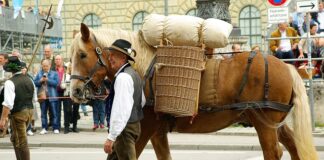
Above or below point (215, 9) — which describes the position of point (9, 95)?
below

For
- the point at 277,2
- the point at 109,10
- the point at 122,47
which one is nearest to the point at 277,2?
the point at 277,2

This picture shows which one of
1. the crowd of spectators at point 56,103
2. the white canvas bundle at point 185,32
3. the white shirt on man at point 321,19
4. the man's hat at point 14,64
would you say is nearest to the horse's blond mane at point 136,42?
the white canvas bundle at point 185,32

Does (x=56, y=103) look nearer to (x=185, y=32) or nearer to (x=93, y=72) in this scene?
(x=93, y=72)

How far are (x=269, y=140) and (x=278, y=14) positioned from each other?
31.5ft

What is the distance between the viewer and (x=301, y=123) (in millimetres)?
9727

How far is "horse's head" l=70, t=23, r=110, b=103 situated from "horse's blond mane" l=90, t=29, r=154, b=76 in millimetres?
100

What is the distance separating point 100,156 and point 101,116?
18.6 ft

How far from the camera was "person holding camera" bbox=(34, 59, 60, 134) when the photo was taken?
20.6 metres

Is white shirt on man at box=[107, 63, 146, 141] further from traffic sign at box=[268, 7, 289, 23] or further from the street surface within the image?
traffic sign at box=[268, 7, 289, 23]

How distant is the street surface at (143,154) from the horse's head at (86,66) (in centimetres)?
534

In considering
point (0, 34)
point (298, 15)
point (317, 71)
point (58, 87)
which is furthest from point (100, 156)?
point (0, 34)

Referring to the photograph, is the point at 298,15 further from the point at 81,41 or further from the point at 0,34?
the point at 0,34

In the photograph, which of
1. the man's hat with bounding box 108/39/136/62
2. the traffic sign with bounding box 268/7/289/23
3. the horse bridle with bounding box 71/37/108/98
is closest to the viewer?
the man's hat with bounding box 108/39/136/62

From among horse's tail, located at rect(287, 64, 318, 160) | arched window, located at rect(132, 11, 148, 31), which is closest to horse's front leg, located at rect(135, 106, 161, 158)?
horse's tail, located at rect(287, 64, 318, 160)
